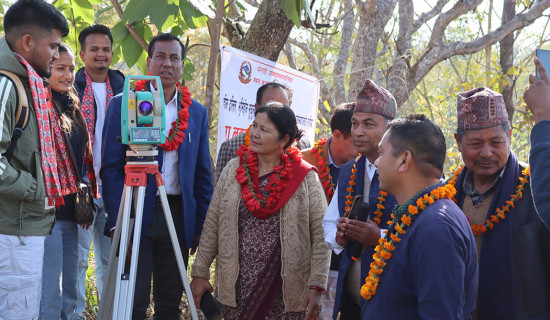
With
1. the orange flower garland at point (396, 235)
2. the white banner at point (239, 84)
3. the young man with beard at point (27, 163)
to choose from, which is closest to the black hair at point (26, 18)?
the young man with beard at point (27, 163)

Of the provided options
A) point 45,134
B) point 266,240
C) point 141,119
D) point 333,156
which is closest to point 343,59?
point 333,156

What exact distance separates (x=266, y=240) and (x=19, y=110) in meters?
1.52

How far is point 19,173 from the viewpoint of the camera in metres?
2.77

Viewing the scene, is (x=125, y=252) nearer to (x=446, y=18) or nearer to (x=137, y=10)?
(x=137, y=10)

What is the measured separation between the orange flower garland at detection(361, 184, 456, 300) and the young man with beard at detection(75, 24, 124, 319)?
246 centimetres

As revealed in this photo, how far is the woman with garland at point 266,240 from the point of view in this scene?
3416mm

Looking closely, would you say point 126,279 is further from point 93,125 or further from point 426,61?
point 426,61

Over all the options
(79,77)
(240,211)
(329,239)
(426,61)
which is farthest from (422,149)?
(426,61)

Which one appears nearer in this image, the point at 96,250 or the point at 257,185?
the point at 257,185

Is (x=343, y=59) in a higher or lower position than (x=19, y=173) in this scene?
higher

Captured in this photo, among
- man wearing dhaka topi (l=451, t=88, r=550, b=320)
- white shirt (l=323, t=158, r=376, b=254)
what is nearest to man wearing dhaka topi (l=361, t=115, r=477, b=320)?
man wearing dhaka topi (l=451, t=88, r=550, b=320)

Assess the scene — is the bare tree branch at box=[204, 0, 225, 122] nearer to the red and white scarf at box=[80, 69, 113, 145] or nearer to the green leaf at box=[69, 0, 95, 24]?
the red and white scarf at box=[80, 69, 113, 145]

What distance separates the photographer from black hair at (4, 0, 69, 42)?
9.67ft

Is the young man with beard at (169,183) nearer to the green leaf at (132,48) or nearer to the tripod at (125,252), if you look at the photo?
the tripod at (125,252)
